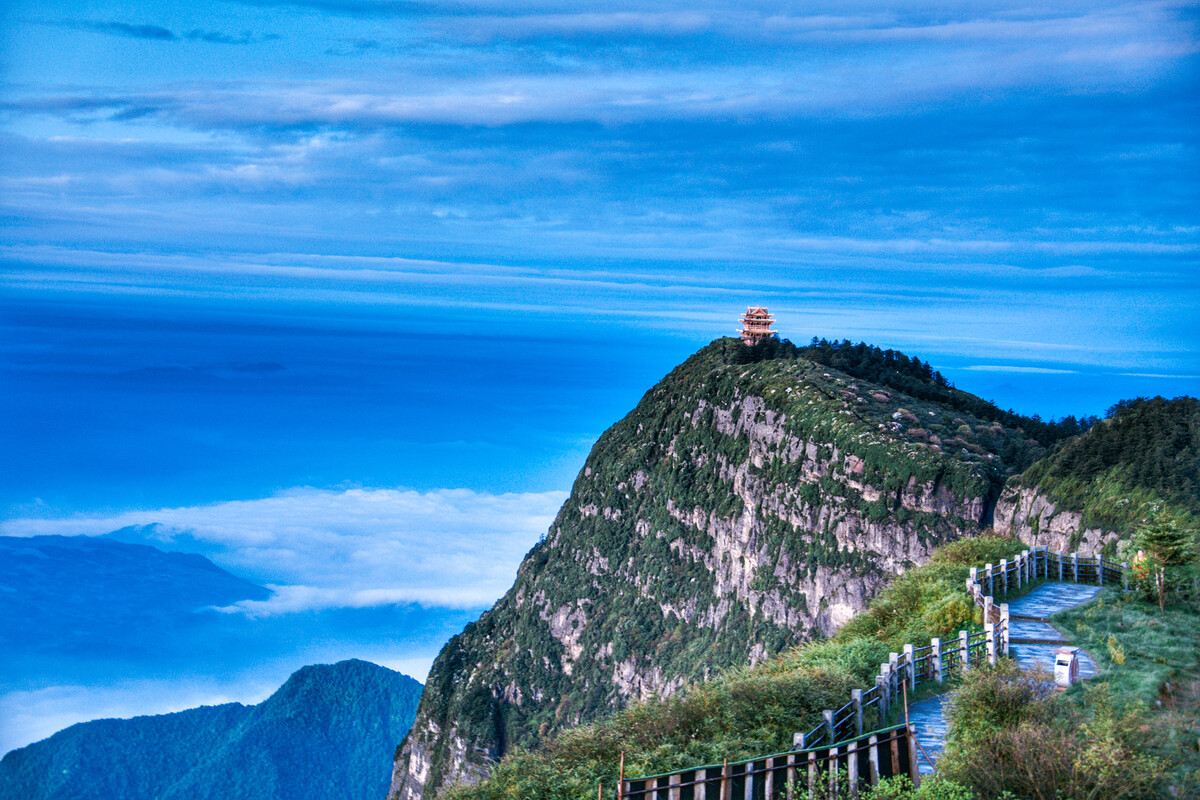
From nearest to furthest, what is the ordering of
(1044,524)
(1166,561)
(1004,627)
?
(1004,627)
(1166,561)
(1044,524)

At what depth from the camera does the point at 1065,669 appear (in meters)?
17.8

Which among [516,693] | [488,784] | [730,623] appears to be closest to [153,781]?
[516,693]

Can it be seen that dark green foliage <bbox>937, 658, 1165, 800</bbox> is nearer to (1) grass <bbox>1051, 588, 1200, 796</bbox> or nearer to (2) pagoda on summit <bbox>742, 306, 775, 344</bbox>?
(1) grass <bbox>1051, 588, 1200, 796</bbox>

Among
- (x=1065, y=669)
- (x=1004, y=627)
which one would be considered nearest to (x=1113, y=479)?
(x=1004, y=627)

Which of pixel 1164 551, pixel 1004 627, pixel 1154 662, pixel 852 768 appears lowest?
pixel 852 768

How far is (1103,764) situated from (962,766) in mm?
1897

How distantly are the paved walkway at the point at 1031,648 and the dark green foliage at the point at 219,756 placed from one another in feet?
602

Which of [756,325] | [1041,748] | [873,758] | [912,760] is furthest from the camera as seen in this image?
[756,325]

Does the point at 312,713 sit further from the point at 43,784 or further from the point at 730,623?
the point at 730,623

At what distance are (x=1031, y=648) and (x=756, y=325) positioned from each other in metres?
132

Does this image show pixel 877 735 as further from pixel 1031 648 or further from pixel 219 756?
pixel 219 756

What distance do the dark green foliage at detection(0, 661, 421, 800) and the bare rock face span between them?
156564 millimetres

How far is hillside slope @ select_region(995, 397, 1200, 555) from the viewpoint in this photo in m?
55.7

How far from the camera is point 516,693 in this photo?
492 ft
